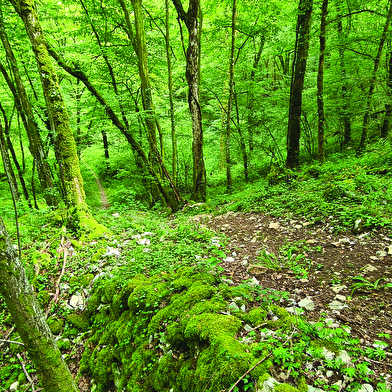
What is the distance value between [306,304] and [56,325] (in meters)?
4.02

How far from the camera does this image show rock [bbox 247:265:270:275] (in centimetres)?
358

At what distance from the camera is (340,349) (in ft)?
6.38

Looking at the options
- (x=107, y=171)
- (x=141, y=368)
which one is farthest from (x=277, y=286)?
(x=107, y=171)

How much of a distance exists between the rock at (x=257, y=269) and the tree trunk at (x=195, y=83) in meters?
5.73

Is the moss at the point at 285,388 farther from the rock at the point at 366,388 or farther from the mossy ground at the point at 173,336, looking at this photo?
the rock at the point at 366,388

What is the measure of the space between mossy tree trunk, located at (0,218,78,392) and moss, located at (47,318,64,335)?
1.77 metres

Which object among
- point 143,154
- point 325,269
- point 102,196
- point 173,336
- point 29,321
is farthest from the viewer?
point 102,196

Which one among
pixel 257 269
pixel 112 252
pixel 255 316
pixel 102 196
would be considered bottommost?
pixel 102 196

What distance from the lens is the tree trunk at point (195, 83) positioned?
7.84 metres

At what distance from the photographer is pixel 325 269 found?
3.37 metres

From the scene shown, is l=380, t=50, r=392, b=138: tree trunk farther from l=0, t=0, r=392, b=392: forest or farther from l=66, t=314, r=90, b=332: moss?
l=66, t=314, r=90, b=332: moss

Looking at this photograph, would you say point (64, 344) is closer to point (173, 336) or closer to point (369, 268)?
point (173, 336)

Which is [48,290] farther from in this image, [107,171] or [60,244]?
[107,171]

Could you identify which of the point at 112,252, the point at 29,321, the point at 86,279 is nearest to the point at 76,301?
the point at 86,279
